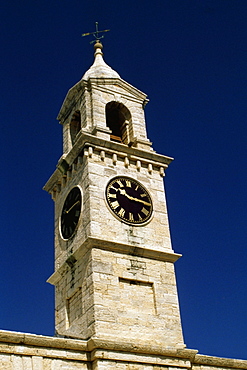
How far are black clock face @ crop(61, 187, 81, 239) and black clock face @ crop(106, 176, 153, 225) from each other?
1296mm

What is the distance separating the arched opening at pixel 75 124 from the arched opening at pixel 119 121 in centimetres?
138

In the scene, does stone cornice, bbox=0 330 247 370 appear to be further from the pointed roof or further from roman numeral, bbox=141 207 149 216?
the pointed roof

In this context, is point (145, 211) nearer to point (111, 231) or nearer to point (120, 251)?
point (111, 231)

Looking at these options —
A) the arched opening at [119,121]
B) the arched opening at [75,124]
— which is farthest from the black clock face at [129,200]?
the arched opening at [75,124]

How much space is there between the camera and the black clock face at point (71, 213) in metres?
21.2


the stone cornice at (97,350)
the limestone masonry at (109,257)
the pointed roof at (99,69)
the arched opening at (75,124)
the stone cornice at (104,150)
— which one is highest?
the pointed roof at (99,69)

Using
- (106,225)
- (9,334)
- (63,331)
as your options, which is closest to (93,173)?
(106,225)

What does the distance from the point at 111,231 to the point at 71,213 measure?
7.77 ft

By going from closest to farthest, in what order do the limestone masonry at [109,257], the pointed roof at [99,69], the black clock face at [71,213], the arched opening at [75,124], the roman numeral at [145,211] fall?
1. the limestone masonry at [109,257]
2. the black clock face at [71,213]
3. the roman numeral at [145,211]
4. the arched opening at [75,124]
5. the pointed roof at [99,69]

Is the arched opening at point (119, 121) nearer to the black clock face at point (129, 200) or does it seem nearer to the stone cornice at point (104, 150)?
the stone cornice at point (104, 150)

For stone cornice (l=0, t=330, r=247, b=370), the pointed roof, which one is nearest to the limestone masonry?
stone cornice (l=0, t=330, r=247, b=370)

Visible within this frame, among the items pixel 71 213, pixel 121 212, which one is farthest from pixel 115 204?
pixel 71 213

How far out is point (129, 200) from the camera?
70.0 ft

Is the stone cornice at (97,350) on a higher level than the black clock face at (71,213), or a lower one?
lower
